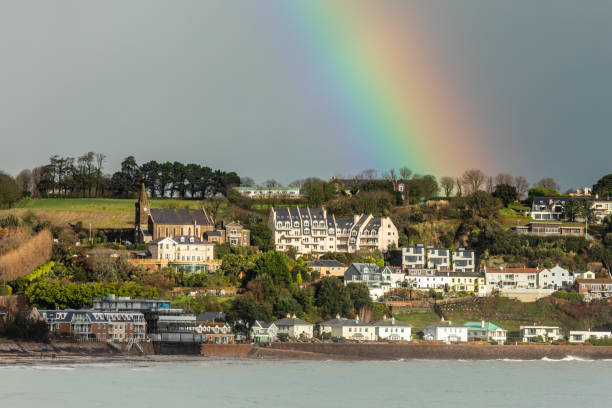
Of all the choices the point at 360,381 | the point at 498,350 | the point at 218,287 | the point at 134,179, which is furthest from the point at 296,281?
the point at 134,179

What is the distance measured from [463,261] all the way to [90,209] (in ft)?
138

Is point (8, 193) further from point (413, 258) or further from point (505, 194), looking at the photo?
point (505, 194)

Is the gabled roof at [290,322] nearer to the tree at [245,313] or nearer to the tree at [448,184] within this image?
the tree at [245,313]

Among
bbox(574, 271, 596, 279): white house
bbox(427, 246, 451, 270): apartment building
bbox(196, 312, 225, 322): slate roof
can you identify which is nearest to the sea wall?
bbox(196, 312, 225, 322): slate roof

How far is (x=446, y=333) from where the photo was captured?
85000 millimetres

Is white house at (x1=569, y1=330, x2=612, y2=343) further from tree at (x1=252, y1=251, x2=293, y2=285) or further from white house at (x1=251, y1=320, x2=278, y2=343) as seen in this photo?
white house at (x1=251, y1=320, x2=278, y2=343)

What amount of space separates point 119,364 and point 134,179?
55.4m

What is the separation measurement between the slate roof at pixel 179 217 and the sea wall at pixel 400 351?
25425 mm

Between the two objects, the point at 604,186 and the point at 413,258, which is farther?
the point at 604,186

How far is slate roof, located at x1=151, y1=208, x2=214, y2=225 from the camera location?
10169cm

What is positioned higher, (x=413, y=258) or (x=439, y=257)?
(x=439, y=257)

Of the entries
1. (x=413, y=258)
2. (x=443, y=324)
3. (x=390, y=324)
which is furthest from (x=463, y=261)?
(x=390, y=324)

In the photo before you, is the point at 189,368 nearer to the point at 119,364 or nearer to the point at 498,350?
the point at 119,364

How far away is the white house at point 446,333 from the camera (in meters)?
84.8
